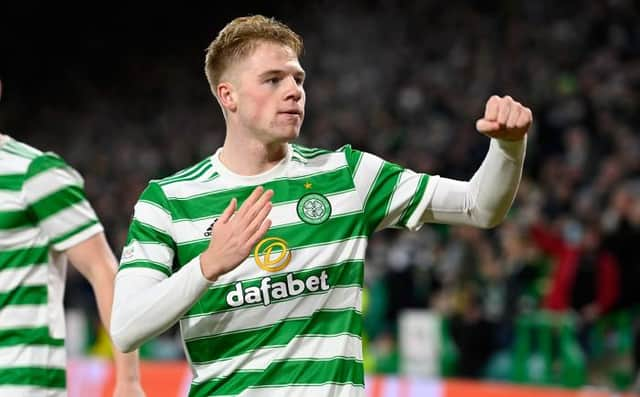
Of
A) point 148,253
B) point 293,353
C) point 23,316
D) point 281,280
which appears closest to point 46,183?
point 23,316

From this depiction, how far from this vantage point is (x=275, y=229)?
3098 millimetres

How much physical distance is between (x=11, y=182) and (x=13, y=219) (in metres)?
0.12

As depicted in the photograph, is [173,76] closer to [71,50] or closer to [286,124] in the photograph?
[71,50]

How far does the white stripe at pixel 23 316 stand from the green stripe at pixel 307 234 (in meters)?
0.62

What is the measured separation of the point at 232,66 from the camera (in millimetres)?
3221

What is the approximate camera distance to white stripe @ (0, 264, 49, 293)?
3457 millimetres

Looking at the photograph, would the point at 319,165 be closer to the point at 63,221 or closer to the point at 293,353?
the point at 293,353

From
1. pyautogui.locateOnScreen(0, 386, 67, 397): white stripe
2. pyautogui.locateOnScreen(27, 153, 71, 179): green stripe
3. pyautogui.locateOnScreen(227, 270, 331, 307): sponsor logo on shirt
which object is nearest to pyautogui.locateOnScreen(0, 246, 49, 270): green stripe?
pyautogui.locateOnScreen(27, 153, 71, 179): green stripe

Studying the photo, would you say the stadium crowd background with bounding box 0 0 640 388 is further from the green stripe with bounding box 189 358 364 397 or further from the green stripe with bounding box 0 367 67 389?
the green stripe with bounding box 189 358 364 397

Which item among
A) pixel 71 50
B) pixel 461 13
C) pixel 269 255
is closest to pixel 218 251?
pixel 269 255

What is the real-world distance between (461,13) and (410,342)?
651 cm

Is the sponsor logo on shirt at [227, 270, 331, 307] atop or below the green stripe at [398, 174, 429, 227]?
below

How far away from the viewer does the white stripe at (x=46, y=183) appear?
349cm

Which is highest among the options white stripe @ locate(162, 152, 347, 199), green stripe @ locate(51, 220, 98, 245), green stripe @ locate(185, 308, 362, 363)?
white stripe @ locate(162, 152, 347, 199)
